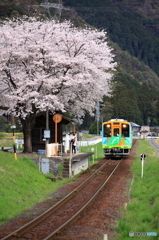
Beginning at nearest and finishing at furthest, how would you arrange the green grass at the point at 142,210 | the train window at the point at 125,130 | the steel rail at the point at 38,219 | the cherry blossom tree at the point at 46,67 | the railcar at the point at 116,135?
the steel rail at the point at 38,219 < the green grass at the point at 142,210 < the cherry blossom tree at the point at 46,67 < the railcar at the point at 116,135 < the train window at the point at 125,130

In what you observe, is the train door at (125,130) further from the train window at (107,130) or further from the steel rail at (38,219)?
the steel rail at (38,219)

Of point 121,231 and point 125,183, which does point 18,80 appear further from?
point 121,231

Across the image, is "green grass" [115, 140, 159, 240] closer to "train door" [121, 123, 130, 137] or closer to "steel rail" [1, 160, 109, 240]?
"steel rail" [1, 160, 109, 240]

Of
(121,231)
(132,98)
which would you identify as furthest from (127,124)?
(132,98)

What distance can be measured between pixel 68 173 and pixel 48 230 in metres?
12.8

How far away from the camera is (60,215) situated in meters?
14.1

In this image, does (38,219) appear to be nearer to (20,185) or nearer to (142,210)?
(142,210)

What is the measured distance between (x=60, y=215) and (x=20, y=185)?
196 inches

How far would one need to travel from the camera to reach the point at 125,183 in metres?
22.1

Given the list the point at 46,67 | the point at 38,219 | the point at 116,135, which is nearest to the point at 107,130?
the point at 116,135

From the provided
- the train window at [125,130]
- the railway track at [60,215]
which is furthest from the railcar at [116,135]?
the railway track at [60,215]

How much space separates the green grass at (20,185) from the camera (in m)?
15.2

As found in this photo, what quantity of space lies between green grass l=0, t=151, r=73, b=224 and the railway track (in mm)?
1135

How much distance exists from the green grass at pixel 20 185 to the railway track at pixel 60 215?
1135 millimetres
